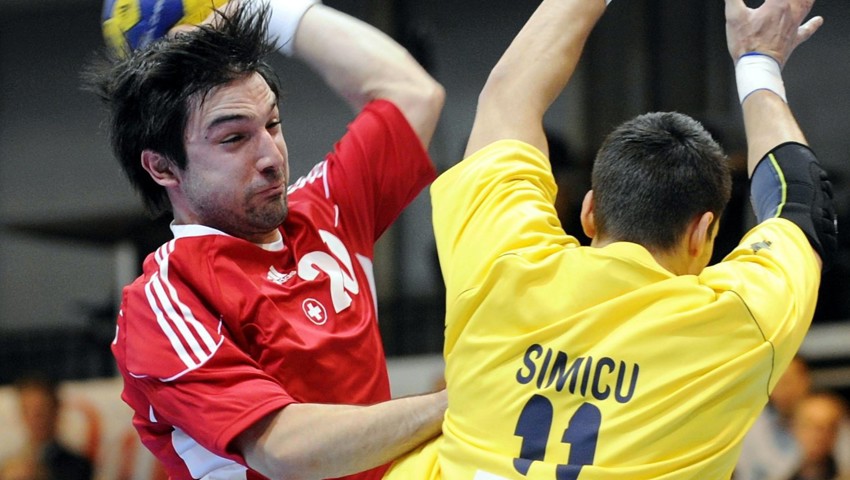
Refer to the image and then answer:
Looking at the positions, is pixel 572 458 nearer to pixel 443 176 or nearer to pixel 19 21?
pixel 443 176

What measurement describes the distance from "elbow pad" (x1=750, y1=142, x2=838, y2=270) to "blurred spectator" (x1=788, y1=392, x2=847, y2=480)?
385 cm

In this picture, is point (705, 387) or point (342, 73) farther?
point (342, 73)

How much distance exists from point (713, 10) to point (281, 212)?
5.74 metres

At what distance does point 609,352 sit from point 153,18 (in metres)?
1.70

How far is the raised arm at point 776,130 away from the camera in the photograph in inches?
98.6

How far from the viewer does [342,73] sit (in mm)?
3453

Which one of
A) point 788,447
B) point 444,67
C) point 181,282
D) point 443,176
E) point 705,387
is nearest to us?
point 705,387

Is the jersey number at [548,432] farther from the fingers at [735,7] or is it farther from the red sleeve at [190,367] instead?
the fingers at [735,7]

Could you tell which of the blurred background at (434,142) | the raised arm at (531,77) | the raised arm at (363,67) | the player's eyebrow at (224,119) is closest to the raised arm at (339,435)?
the raised arm at (531,77)

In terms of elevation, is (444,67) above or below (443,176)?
below

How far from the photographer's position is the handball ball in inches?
130

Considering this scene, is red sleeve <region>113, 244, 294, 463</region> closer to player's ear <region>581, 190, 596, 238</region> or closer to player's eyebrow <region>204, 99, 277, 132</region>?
player's eyebrow <region>204, 99, 277, 132</region>

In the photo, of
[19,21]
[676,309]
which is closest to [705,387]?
[676,309]

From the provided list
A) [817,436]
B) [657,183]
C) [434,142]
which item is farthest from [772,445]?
[657,183]
